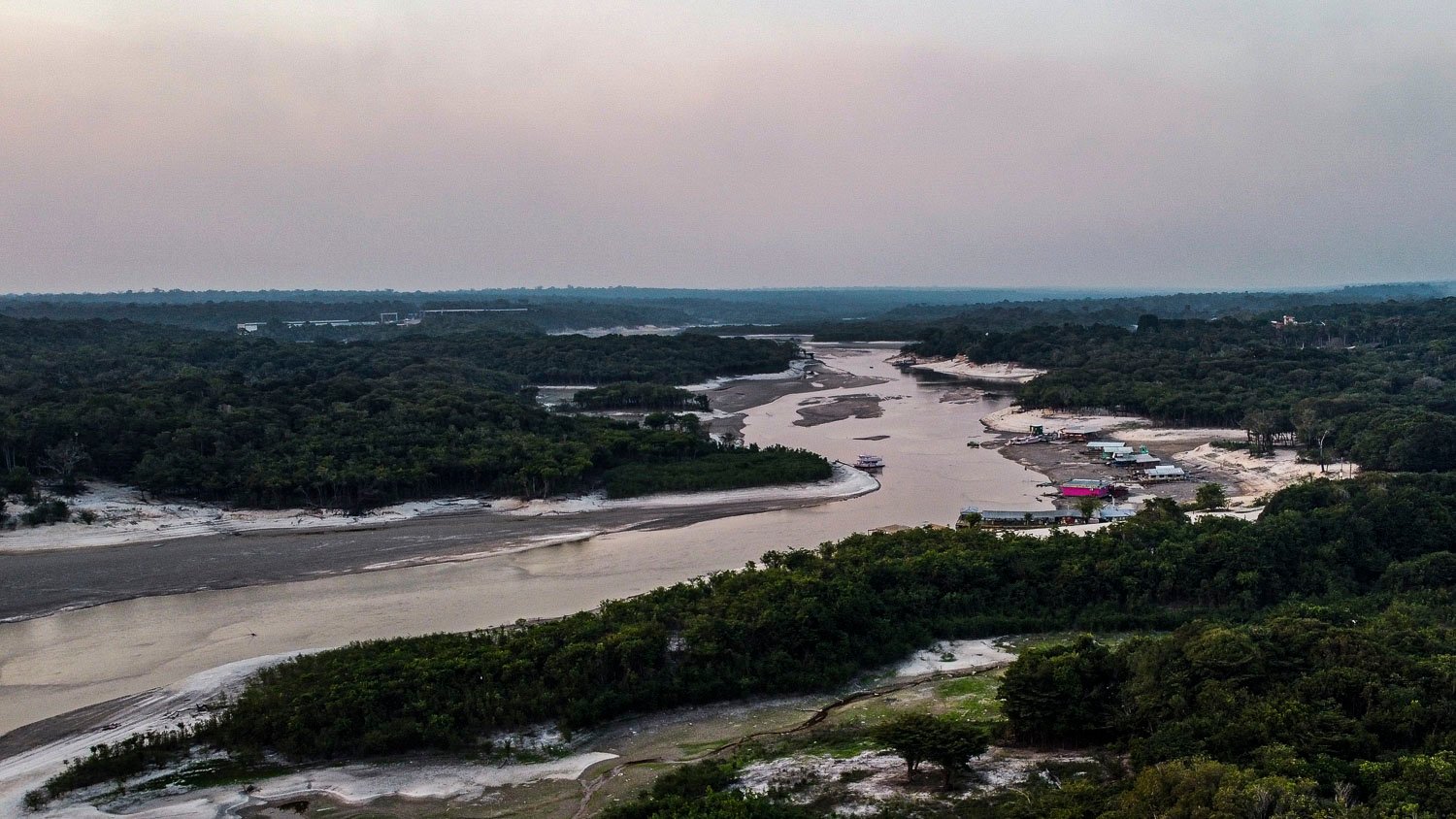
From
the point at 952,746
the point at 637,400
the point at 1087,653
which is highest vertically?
the point at 1087,653

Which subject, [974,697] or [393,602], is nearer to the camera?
[974,697]

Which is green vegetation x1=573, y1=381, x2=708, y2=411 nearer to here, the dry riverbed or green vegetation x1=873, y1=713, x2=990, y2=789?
the dry riverbed

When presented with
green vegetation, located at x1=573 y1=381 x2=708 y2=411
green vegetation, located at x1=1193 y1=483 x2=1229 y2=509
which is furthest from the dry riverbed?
green vegetation, located at x1=573 y1=381 x2=708 y2=411

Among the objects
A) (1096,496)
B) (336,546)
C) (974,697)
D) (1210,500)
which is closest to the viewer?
(974,697)

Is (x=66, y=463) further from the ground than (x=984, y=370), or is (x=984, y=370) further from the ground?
(x=66, y=463)

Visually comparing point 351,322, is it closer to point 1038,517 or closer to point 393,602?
point 393,602

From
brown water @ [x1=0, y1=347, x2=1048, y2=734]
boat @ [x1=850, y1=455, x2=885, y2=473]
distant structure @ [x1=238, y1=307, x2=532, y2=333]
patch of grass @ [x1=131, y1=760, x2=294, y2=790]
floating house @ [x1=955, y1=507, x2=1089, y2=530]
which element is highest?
distant structure @ [x1=238, y1=307, x2=532, y2=333]

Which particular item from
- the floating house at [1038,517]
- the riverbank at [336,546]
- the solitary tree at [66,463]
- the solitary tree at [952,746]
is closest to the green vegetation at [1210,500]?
the floating house at [1038,517]

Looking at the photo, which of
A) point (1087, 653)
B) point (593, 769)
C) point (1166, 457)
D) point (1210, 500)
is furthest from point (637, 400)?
point (1087, 653)
